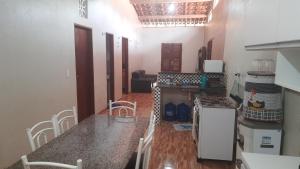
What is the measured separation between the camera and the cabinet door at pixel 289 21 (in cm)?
110

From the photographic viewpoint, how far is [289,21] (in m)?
1.19

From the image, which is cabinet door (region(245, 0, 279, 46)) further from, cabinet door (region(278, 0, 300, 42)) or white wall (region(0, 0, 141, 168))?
white wall (region(0, 0, 141, 168))

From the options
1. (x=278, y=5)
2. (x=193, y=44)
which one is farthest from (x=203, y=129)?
(x=193, y=44)

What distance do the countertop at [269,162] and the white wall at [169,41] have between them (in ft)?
29.1

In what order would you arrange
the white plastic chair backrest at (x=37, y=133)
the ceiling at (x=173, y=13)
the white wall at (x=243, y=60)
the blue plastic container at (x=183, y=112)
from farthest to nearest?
the ceiling at (x=173, y=13)
the blue plastic container at (x=183, y=112)
the white wall at (x=243, y=60)
the white plastic chair backrest at (x=37, y=133)

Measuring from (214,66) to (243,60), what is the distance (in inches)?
49.8

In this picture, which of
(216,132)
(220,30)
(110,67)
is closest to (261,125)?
(216,132)

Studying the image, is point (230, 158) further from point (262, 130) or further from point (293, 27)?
point (293, 27)

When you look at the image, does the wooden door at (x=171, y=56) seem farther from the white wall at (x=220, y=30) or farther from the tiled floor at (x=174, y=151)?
the tiled floor at (x=174, y=151)

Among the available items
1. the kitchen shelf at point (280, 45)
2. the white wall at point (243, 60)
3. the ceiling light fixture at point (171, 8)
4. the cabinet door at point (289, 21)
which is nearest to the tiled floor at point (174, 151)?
the white wall at point (243, 60)

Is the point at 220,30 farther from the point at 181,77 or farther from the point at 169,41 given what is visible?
the point at 169,41

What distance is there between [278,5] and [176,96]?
11.3 ft

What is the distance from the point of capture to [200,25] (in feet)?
32.4

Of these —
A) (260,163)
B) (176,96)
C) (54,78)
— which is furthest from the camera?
(176,96)
